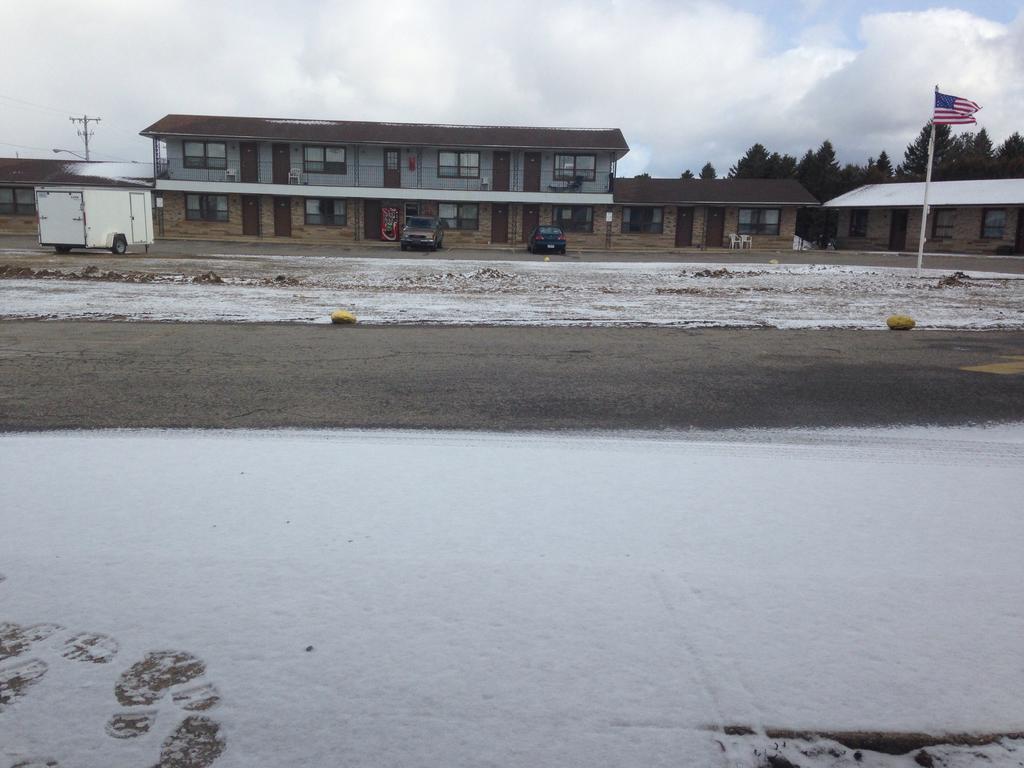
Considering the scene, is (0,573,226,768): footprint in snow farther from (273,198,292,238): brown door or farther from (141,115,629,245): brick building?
(273,198,292,238): brown door

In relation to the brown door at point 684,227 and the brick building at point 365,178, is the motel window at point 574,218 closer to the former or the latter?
the brick building at point 365,178

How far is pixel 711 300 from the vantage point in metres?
17.4

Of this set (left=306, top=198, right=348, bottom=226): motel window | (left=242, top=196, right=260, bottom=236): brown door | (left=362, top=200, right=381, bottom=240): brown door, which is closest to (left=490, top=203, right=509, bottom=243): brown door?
(left=362, top=200, right=381, bottom=240): brown door

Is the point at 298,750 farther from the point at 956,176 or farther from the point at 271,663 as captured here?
the point at 956,176

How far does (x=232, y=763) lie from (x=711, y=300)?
16.2m

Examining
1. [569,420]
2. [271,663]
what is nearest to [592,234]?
[569,420]

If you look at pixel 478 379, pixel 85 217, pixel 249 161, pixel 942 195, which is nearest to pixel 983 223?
pixel 942 195

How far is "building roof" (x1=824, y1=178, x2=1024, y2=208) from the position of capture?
157 feet

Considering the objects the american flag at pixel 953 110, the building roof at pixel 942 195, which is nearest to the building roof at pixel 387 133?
the building roof at pixel 942 195

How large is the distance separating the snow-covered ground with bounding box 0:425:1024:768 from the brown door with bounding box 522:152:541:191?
147 ft

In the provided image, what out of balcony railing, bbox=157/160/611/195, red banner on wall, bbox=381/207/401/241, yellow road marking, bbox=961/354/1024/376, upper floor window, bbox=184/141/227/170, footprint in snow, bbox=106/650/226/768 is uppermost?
upper floor window, bbox=184/141/227/170

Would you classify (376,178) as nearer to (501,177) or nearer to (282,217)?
(282,217)

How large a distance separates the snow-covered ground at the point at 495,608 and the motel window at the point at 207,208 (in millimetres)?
45678

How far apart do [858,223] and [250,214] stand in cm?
3981
